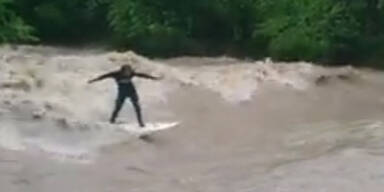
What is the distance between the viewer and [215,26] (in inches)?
1736

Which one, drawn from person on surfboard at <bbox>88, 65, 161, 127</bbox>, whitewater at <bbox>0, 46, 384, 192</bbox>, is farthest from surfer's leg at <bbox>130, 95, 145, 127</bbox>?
whitewater at <bbox>0, 46, 384, 192</bbox>

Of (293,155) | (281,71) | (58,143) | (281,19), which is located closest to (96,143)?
(58,143)

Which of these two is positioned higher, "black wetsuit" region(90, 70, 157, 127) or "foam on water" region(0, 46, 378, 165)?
"black wetsuit" region(90, 70, 157, 127)

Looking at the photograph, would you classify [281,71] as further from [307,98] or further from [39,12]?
[39,12]

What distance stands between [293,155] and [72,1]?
28.3 meters

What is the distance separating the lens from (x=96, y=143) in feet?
68.6

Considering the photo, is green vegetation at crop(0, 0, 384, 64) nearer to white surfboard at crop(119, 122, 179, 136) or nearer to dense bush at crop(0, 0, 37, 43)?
dense bush at crop(0, 0, 37, 43)

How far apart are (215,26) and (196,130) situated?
21418 mm

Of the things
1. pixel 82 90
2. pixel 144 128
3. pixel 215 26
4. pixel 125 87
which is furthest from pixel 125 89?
pixel 215 26

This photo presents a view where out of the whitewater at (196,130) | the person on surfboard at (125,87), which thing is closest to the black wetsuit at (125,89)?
the person on surfboard at (125,87)

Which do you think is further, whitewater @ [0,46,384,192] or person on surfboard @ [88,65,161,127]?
person on surfboard @ [88,65,161,127]

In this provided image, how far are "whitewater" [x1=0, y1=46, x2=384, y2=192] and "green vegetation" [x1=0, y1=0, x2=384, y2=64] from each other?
6.39 meters

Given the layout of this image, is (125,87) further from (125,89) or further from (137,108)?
(137,108)

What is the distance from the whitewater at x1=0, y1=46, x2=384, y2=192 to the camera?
17.8 metres
